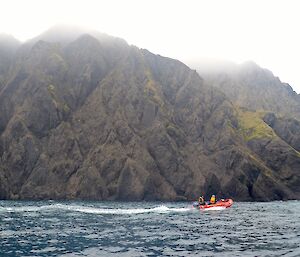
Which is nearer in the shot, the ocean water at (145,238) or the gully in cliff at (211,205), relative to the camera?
the ocean water at (145,238)

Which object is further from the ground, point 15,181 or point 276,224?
point 15,181

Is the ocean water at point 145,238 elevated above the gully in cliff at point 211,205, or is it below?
below

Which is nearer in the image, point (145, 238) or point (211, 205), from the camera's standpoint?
point (145, 238)

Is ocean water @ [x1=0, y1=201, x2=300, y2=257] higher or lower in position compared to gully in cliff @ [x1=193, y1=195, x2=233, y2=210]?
lower

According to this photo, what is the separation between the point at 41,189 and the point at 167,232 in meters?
140

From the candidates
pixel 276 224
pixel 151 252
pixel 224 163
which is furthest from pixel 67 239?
pixel 224 163

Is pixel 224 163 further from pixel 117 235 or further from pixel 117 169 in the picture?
pixel 117 235

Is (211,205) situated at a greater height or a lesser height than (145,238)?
greater

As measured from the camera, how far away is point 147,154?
651ft

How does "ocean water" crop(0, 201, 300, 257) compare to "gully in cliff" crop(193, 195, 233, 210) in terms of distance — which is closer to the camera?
"ocean water" crop(0, 201, 300, 257)

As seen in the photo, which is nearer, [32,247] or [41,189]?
[32,247]

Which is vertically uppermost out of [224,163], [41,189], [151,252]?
[224,163]

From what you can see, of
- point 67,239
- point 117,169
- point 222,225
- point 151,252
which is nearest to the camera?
point 151,252

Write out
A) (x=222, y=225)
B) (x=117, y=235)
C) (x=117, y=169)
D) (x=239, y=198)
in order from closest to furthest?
1. (x=117, y=235)
2. (x=222, y=225)
3. (x=239, y=198)
4. (x=117, y=169)
